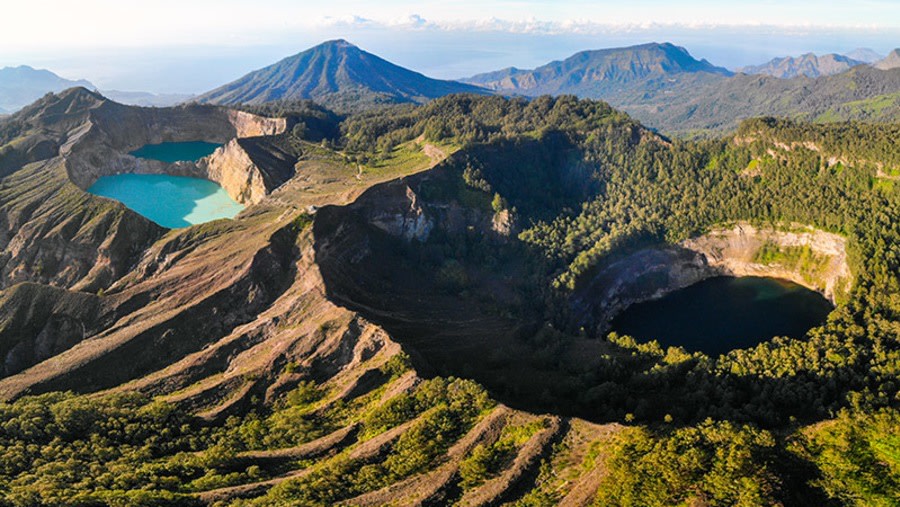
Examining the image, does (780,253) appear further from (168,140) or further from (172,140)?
(168,140)

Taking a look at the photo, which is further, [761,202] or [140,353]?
[761,202]

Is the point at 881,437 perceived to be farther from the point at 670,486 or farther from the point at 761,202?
the point at 761,202

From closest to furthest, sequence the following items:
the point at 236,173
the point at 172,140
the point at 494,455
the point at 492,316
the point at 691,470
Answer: the point at 691,470
the point at 494,455
the point at 492,316
the point at 236,173
the point at 172,140

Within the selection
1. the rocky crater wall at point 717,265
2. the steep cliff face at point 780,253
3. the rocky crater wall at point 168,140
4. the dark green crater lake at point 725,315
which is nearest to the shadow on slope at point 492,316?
the rocky crater wall at point 717,265

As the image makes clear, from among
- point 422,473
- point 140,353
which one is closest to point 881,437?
point 422,473

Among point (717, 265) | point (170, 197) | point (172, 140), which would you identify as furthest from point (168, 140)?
point (717, 265)
